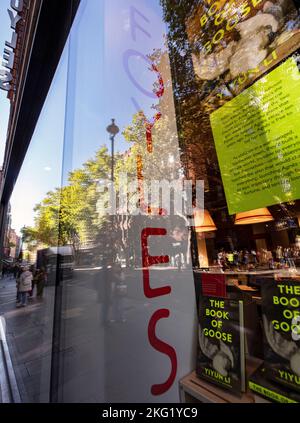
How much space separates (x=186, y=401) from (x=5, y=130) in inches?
248

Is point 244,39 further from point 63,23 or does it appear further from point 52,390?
point 52,390

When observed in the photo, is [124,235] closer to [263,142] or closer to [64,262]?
[64,262]

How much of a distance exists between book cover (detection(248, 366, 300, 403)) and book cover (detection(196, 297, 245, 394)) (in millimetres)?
41

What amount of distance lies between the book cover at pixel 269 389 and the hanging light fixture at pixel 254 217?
0.58 metres

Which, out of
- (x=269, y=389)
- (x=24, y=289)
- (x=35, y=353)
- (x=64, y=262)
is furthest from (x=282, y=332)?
(x=24, y=289)

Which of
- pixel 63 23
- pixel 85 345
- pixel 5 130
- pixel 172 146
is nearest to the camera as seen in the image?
pixel 85 345

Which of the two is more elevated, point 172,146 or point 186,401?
point 172,146

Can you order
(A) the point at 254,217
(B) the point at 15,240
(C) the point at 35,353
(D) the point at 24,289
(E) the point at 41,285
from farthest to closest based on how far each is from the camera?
(B) the point at 15,240 < (D) the point at 24,289 < (E) the point at 41,285 < (C) the point at 35,353 < (A) the point at 254,217

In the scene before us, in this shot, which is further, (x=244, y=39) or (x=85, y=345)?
(x=85, y=345)

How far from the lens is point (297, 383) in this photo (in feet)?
2.18

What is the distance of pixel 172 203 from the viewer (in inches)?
54.2

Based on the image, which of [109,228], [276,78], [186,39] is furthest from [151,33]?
[109,228]

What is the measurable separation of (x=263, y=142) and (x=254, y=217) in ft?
1.10
